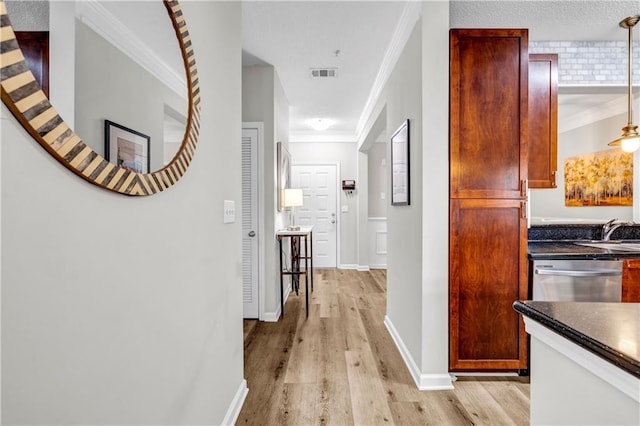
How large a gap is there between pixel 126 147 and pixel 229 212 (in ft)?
3.11

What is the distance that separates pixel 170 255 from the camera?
1085mm

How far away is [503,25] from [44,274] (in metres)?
3.26

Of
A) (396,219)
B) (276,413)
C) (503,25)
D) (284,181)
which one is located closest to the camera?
(276,413)

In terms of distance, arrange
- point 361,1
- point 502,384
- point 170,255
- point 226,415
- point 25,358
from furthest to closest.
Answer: point 361,1 < point 502,384 < point 226,415 < point 170,255 < point 25,358

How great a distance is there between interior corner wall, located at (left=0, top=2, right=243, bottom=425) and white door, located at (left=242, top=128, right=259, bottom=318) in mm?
1802

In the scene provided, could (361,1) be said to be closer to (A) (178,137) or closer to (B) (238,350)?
(A) (178,137)

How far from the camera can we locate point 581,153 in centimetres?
474

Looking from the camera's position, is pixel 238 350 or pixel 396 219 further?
pixel 396 219

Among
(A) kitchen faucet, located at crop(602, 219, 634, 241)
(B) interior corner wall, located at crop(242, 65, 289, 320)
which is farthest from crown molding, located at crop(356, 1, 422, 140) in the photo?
(A) kitchen faucet, located at crop(602, 219, 634, 241)

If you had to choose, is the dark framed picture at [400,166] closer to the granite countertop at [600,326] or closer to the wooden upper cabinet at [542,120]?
the wooden upper cabinet at [542,120]

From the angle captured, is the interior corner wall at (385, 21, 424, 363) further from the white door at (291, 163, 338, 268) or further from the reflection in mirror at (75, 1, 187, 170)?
the white door at (291, 163, 338, 268)

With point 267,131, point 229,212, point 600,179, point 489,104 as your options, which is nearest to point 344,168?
point 267,131

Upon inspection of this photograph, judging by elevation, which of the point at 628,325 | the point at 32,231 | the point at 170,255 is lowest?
the point at 628,325

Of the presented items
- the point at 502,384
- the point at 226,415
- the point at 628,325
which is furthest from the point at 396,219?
the point at 628,325
